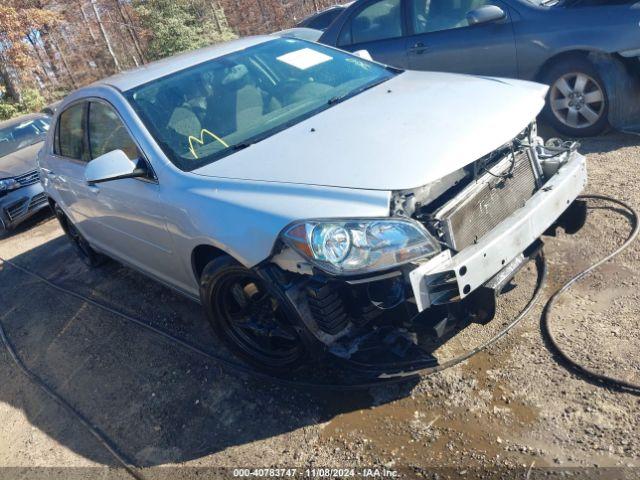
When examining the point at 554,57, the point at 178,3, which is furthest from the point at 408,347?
the point at 178,3

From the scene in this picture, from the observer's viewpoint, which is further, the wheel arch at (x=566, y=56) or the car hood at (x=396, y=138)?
the wheel arch at (x=566, y=56)

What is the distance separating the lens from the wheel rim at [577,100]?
5266mm

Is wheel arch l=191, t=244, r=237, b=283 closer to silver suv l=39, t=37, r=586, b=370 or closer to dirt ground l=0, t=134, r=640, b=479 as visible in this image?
silver suv l=39, t=37, r=586, b=370

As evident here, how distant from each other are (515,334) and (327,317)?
1.17 m

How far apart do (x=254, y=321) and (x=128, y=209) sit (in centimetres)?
123

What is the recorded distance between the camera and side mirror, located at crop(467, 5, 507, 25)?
550cm

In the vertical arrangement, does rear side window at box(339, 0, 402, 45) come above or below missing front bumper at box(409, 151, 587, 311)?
above

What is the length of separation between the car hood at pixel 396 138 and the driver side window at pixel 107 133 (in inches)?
28.8

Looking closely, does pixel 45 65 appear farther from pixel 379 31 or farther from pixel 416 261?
pixel 416 261

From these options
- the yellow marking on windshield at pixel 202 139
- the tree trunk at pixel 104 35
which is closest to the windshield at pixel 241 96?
the yellow marking on windshield at pixel 202 139

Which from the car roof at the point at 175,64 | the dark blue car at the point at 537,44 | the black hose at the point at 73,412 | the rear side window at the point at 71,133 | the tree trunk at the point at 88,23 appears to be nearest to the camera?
the black hose at the point at 73,412

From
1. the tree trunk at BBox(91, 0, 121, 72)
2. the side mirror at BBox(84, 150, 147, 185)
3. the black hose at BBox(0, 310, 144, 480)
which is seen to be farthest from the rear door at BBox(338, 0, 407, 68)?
the tree trunk at BBox(91, 0, 121, 72)

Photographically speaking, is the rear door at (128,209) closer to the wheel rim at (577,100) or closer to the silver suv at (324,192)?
the silver suv at (324,192)

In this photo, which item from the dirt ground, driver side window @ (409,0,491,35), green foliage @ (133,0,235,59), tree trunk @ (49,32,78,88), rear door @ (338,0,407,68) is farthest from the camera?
tree trunk @ (49,32,78,88)
